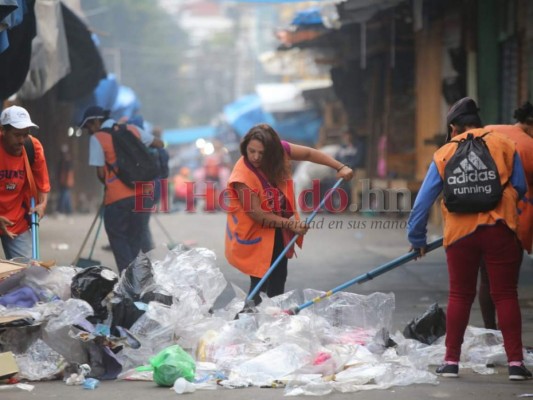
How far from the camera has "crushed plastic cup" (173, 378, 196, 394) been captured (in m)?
5.61

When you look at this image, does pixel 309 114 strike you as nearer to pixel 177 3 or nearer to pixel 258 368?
A: pixel 258 368

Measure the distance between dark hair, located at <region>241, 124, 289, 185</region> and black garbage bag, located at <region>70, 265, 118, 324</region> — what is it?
1.32 meters

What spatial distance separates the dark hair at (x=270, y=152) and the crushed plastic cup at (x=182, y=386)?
1.90 meters

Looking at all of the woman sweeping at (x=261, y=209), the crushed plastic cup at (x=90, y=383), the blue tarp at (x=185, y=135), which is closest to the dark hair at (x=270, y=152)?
the woman sweeping at (x=261, y=209)

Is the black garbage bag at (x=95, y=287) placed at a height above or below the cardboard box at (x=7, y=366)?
above

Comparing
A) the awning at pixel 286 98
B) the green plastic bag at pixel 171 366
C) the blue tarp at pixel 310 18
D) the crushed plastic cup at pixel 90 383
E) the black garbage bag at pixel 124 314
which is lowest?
the crushed plastic cup at pixel 90 383

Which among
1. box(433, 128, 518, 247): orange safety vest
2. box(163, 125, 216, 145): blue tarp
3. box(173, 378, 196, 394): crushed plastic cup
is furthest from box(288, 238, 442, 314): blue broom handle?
box(163, 125, 216, 145): blue tarp

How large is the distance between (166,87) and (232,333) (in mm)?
57598

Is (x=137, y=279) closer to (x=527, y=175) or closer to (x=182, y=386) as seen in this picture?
(x=182, y=386)

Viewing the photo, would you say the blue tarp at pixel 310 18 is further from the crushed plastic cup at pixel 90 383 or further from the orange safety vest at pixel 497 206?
the crushed plastic cup at pixel 90 383

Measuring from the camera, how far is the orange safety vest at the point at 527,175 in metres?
6.26

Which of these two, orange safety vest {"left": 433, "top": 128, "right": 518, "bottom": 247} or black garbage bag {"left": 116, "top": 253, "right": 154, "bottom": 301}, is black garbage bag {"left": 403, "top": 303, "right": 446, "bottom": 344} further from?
black garbage bag {"left": 116, "top": 253, "right": 154, "bottom": 301}

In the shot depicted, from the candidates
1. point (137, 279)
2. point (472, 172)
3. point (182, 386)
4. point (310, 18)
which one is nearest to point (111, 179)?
point (137, 279)

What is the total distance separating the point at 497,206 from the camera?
229 inches
